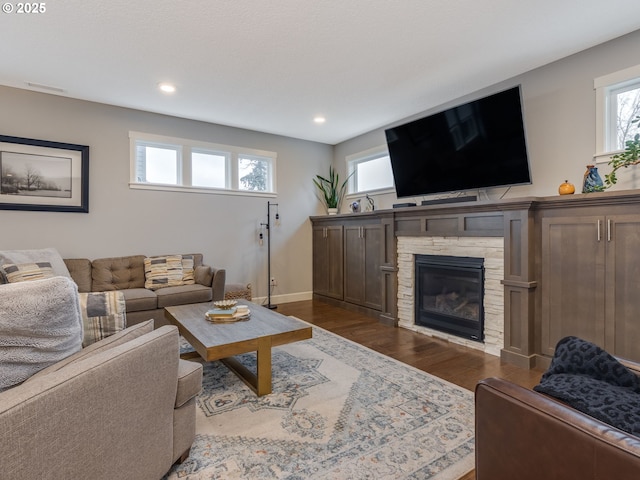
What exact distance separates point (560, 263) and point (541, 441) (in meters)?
2.27

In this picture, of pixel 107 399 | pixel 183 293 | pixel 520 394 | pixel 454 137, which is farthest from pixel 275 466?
pixel 454 137

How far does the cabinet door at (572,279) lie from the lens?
2488 mm

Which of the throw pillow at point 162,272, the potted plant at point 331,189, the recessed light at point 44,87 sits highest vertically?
the recessed light at point 44,87

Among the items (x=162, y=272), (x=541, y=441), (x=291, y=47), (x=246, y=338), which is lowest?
(x=246, y=338)

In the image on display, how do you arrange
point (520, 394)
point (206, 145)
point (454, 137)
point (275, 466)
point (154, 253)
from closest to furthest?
point (520, 394) → point (275, 466) → point (454, 137) → point (154, 253) → point (206, 145)

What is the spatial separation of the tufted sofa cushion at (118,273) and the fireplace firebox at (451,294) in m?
3.27

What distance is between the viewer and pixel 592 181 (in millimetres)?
2580

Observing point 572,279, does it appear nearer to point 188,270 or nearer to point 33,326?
point 33,326

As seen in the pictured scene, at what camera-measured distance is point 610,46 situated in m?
2.74

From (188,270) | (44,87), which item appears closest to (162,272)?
(188,270)

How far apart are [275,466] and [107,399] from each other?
0.89 m

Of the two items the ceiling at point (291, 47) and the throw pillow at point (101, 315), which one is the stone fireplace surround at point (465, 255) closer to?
the ceiling at point (291, 47)

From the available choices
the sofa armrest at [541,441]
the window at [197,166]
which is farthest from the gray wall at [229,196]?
the sofa armrest at [541,441]

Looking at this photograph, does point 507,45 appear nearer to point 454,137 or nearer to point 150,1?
point 454,137
